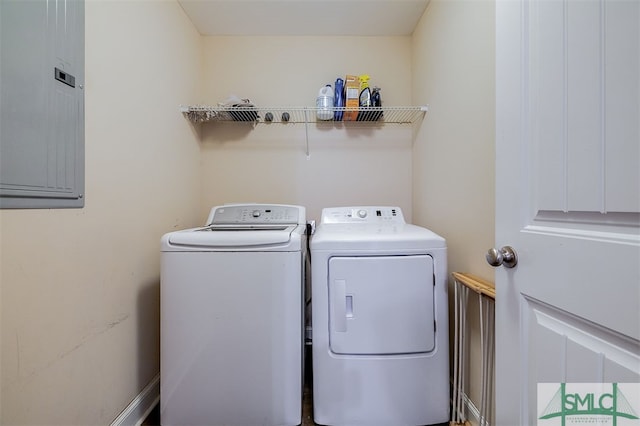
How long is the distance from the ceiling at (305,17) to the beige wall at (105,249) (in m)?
0.28

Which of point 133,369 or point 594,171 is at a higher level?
point 594,171

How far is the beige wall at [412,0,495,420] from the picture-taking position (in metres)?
1.14

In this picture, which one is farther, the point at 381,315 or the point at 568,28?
the point at 381,315

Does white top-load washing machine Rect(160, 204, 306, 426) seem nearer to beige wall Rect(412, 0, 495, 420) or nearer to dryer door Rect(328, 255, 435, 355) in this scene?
dryer door Rect(328, 255, 435, 355)

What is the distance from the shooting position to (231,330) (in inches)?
47.1

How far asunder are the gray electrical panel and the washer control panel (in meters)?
0.71

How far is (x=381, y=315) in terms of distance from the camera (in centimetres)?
121

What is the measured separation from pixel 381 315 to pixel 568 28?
1.14 meters

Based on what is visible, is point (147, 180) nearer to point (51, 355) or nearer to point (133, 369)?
point (51, 355)

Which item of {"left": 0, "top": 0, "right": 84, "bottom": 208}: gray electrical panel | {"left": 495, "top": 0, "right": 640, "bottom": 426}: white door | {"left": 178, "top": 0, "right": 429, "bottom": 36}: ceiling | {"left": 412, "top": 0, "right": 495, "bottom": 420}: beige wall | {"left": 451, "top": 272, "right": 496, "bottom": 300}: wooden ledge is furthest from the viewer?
{"left": 178, "top": 0, "right": 429, "bottom": 36}: ceiling

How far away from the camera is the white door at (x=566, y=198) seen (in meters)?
0.48

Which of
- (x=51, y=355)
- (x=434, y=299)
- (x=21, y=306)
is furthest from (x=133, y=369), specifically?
(x=434, y=299)

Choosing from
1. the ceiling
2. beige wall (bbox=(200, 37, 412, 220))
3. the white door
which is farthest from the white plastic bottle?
the white door

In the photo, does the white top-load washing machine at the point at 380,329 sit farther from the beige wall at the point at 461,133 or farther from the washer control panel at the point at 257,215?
the washer control panel at the point at 257,215
